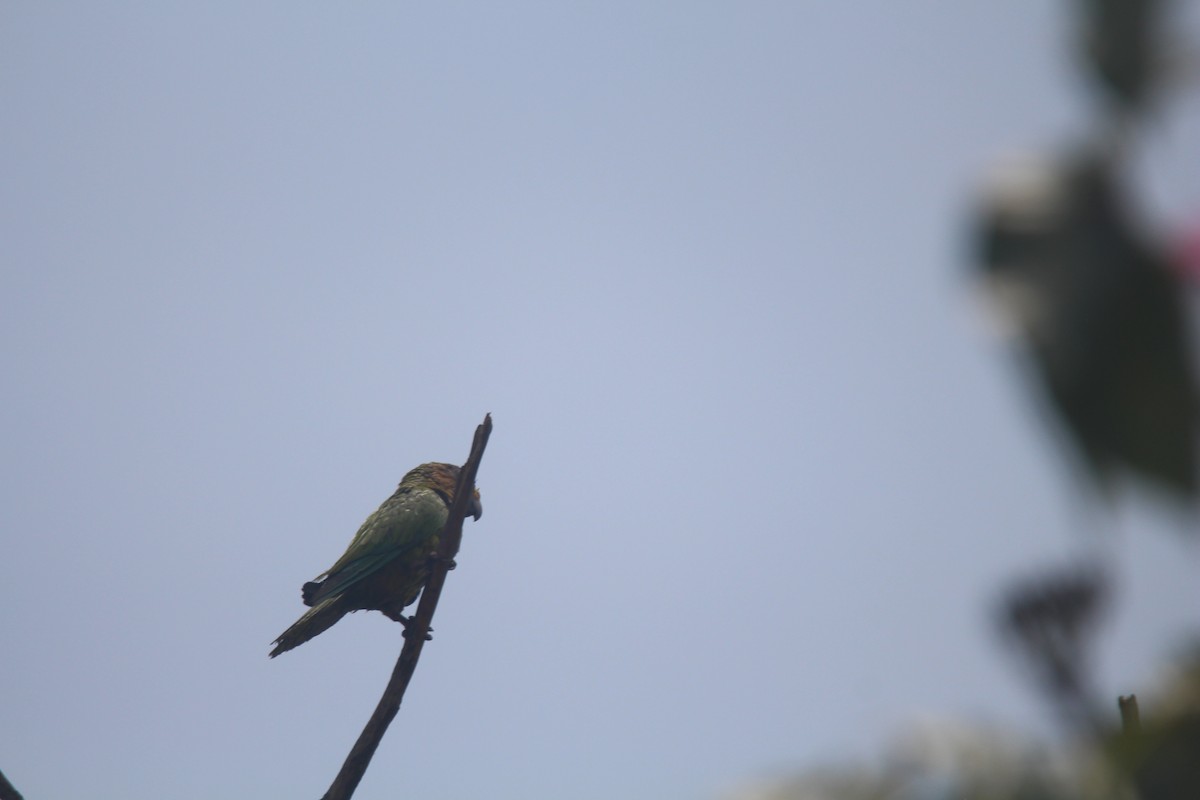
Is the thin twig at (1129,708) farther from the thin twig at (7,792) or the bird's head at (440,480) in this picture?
the bird's head at (440,480)

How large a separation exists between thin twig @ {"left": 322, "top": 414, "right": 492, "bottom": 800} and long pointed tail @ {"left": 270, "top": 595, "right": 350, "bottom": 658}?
1.56m

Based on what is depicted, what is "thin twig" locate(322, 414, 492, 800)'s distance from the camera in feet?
19.2

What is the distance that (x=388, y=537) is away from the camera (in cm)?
905

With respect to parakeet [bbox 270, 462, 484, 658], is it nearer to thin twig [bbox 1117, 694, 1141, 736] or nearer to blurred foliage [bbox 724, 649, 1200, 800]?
thin twig [bbox 1117, 694, 1141, 736]

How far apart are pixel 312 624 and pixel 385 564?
95 centimetres

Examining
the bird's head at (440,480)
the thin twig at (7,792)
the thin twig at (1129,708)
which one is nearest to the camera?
the thin twig at (1129,708)

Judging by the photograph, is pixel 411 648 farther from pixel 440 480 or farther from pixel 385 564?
pixel 440 480

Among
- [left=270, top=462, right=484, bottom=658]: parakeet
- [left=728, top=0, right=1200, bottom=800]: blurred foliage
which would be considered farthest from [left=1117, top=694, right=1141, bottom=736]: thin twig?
[left=270, top=462, right=484, bottom=658]: parakeet

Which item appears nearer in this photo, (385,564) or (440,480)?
(385,564)

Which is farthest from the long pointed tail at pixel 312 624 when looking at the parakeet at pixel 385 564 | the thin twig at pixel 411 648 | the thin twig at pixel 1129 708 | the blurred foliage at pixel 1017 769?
the blurred foliage at pixel 1017 769

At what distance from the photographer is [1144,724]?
46.9 inches

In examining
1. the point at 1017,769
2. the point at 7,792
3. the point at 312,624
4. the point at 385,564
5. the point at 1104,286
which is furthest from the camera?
the point at 385,564

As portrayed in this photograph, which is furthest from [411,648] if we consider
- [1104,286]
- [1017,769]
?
[1104,286]

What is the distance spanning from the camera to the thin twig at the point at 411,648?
586cm
